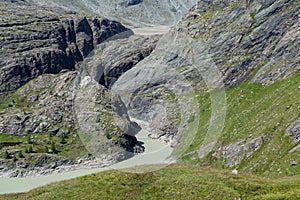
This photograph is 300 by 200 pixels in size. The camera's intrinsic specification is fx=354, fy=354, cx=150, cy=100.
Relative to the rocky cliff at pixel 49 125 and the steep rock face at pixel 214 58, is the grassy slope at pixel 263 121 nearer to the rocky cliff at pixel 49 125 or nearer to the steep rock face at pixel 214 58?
the steep rock face at pixel 214 58

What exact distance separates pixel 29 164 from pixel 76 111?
36927 millimetres

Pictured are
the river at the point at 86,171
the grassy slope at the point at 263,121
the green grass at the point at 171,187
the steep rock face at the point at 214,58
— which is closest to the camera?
the green grass at the point at 171,187

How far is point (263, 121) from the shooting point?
78.0 metres

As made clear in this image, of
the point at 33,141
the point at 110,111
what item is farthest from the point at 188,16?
the point at 33,141

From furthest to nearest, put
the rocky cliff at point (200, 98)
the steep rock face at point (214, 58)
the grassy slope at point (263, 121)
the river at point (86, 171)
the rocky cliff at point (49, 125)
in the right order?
the rocky cliff at point (49, 125) → the steep rock face at point (214, 58) → the river at point (86, 171) → the rocky cliff at point (200, 98) → the grassy slope at point (263, 121)

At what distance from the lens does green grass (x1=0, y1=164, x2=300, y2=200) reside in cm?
3073

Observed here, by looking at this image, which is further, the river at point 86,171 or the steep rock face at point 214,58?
the steep rock face at point 214,58

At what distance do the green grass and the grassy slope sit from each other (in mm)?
26990

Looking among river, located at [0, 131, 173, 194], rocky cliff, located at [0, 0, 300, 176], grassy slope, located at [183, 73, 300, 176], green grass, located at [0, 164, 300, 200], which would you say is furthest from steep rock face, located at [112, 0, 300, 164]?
green grass, located at [0, 164, 300, 200]

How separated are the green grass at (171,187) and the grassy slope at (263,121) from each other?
2699 cm

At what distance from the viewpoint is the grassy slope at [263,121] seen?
2483 inches

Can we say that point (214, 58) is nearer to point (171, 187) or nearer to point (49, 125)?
point (49, 125)

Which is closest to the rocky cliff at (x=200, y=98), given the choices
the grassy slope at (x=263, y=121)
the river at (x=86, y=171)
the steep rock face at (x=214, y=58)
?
the grassy slope at (x=263, y=121)

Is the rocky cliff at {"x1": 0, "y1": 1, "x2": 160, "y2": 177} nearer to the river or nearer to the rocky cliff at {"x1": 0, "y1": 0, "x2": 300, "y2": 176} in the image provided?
the rocky cliff at {"x1": 0, "y1": 0, "x2": 300, "y2": 176}
